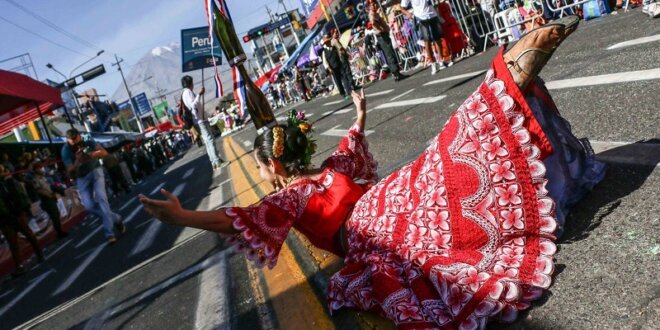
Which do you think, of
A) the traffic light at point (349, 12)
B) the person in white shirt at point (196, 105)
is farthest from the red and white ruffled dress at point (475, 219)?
the traffic light at point (349, 12)

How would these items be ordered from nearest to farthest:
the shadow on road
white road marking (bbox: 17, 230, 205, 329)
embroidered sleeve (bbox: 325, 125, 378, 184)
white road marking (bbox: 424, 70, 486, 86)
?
the shadow on road → embroidered sleeve (bbox: 325, 125, 378, 184) → white road marking (bbox: 17, 230, 205, 329) → white road marking (bbox: 424, 70, 486, 86)

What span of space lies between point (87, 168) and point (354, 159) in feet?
18.7

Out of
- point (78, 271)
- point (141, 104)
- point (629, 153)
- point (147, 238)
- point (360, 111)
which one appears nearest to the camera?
point (629, 153)

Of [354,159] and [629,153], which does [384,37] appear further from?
[629,153]

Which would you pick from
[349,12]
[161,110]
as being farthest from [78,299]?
[161,110]

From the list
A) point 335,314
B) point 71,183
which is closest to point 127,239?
point 335,314

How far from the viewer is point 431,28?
10.6 meters

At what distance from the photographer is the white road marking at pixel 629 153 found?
270 centimetres

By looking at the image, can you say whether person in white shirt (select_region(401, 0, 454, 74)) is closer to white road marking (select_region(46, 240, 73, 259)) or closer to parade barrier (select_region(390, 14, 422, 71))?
parade barrier (select_region(390, 14, 422, 71))

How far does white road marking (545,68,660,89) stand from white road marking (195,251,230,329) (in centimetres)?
364

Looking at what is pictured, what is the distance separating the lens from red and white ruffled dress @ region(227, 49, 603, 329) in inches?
80.1

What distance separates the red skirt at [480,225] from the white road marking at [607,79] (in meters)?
2.59

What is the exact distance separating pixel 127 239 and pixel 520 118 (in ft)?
22.8

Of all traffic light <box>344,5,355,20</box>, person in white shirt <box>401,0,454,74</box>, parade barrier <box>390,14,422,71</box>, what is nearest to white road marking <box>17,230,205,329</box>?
person in white shirt <box>401,0,454,74</box>
